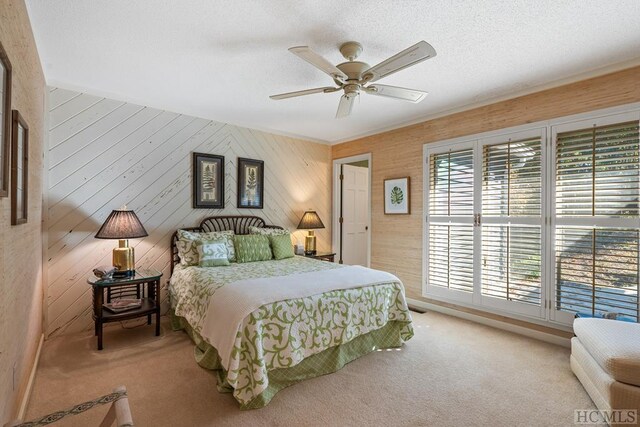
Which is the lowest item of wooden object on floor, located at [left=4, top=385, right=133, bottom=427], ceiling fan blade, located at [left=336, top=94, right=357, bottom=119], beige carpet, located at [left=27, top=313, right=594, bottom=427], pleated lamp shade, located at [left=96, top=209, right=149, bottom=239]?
beige carpet, located at [left=27, top=313, right=594, bottom=427]

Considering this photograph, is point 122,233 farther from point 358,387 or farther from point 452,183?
point 452,183

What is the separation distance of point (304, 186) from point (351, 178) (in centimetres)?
102

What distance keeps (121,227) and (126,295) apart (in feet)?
3.13

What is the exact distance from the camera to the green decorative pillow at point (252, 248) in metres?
3.76

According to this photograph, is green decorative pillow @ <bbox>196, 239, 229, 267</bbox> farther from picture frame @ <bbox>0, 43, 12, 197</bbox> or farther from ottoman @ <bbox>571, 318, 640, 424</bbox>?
ottoman @ <bbox>571, 318, 640, 424</bbox>

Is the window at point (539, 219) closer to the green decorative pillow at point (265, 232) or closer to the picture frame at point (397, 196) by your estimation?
the picture frame at point (397, 196)

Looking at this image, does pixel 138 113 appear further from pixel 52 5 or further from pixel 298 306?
pixel 298 306

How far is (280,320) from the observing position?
2264 mm

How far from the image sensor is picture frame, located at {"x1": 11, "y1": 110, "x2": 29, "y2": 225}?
165 cm

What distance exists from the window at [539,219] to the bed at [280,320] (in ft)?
4.21

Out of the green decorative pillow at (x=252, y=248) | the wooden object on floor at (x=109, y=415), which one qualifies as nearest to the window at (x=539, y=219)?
the green decorative pillow at (x=252, y=248)

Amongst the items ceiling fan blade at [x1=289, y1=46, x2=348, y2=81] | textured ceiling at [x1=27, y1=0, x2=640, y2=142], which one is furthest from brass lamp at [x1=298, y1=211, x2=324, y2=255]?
ceiling fan blade at [x1=289, y1=46, x2=348, y2=81]

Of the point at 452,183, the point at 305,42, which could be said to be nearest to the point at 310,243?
the point at 452,183

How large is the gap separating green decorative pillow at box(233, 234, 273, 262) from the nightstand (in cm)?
89
